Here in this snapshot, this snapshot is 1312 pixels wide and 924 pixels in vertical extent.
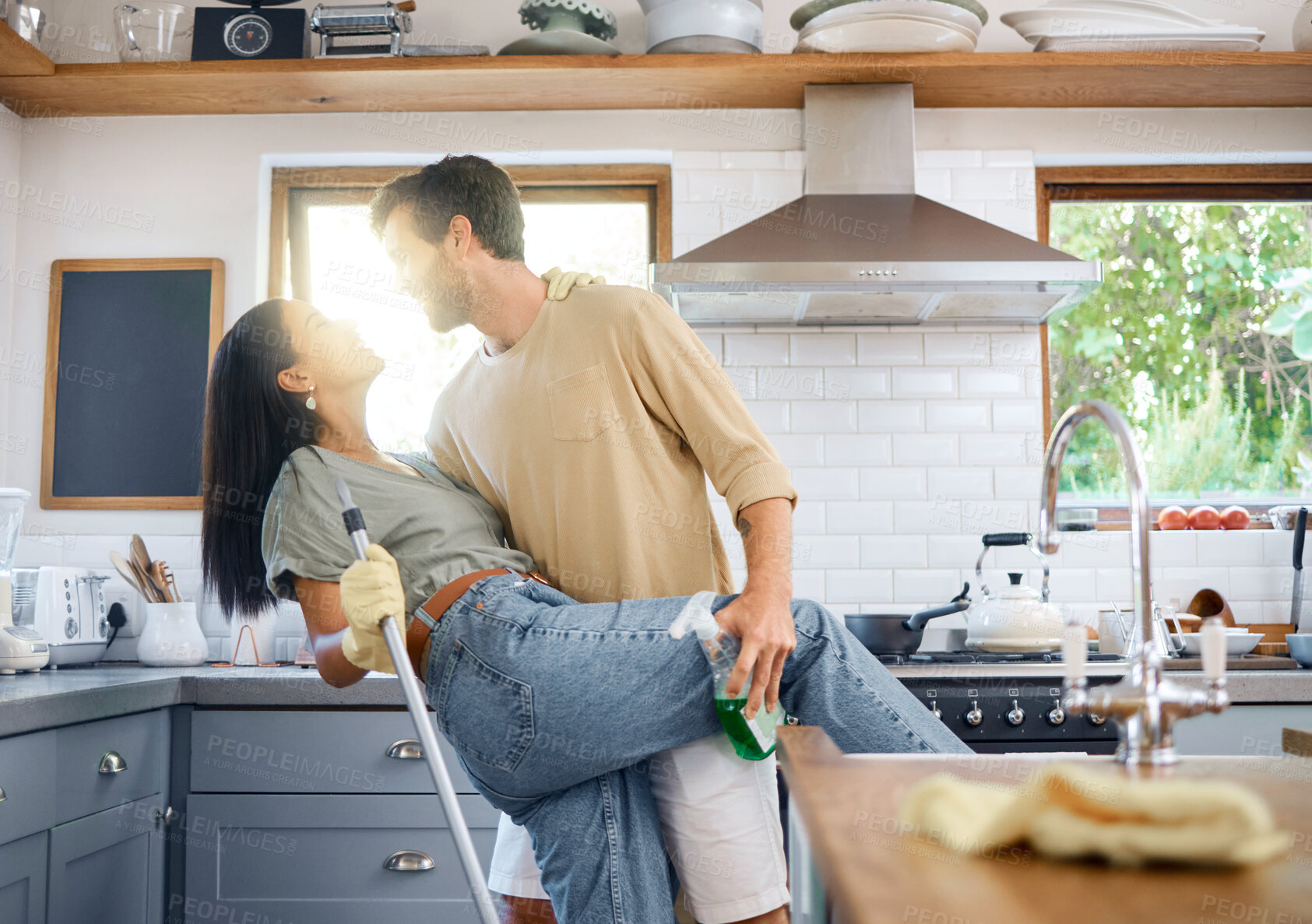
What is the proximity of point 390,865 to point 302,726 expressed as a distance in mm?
350

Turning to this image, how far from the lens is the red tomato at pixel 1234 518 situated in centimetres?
301

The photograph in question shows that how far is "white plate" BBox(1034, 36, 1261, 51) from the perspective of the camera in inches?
112

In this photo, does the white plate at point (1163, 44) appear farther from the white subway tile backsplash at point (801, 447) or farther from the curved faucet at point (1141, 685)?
the curved faucet at point (1141, 685)

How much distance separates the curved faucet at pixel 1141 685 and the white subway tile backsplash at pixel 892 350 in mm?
2181

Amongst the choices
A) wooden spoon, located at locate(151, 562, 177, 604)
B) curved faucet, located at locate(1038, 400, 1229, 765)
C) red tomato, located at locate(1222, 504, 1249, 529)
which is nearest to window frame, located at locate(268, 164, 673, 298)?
wooden spoon, located at locate(151, 562, 177, 604)

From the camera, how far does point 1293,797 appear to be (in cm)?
77

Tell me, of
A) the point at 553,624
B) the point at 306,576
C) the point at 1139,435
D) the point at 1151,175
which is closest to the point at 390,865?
the point at 306,576

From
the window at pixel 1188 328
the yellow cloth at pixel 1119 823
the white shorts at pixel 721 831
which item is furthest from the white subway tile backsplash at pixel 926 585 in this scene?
the yellow cloth at pixel 1119 823

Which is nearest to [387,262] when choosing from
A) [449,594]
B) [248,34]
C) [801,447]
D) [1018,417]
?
[248,34]

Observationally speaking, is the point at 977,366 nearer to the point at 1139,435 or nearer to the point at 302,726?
the point at 1139,435

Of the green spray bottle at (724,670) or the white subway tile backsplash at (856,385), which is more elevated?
the white subway tile backsplash at (856,385)

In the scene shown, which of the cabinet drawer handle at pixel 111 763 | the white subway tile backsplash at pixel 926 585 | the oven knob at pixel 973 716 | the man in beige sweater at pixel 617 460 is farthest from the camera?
the white subway tile backsplash at pixel 926 585

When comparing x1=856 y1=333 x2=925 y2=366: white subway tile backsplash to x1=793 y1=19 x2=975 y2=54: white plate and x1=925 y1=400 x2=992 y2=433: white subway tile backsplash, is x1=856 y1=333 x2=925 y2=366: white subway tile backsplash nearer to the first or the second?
x1=925 y1=400 x2=992 y2=433: white subway tile backsplash

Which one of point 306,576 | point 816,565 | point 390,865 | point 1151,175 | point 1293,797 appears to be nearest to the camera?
point 1293,797
